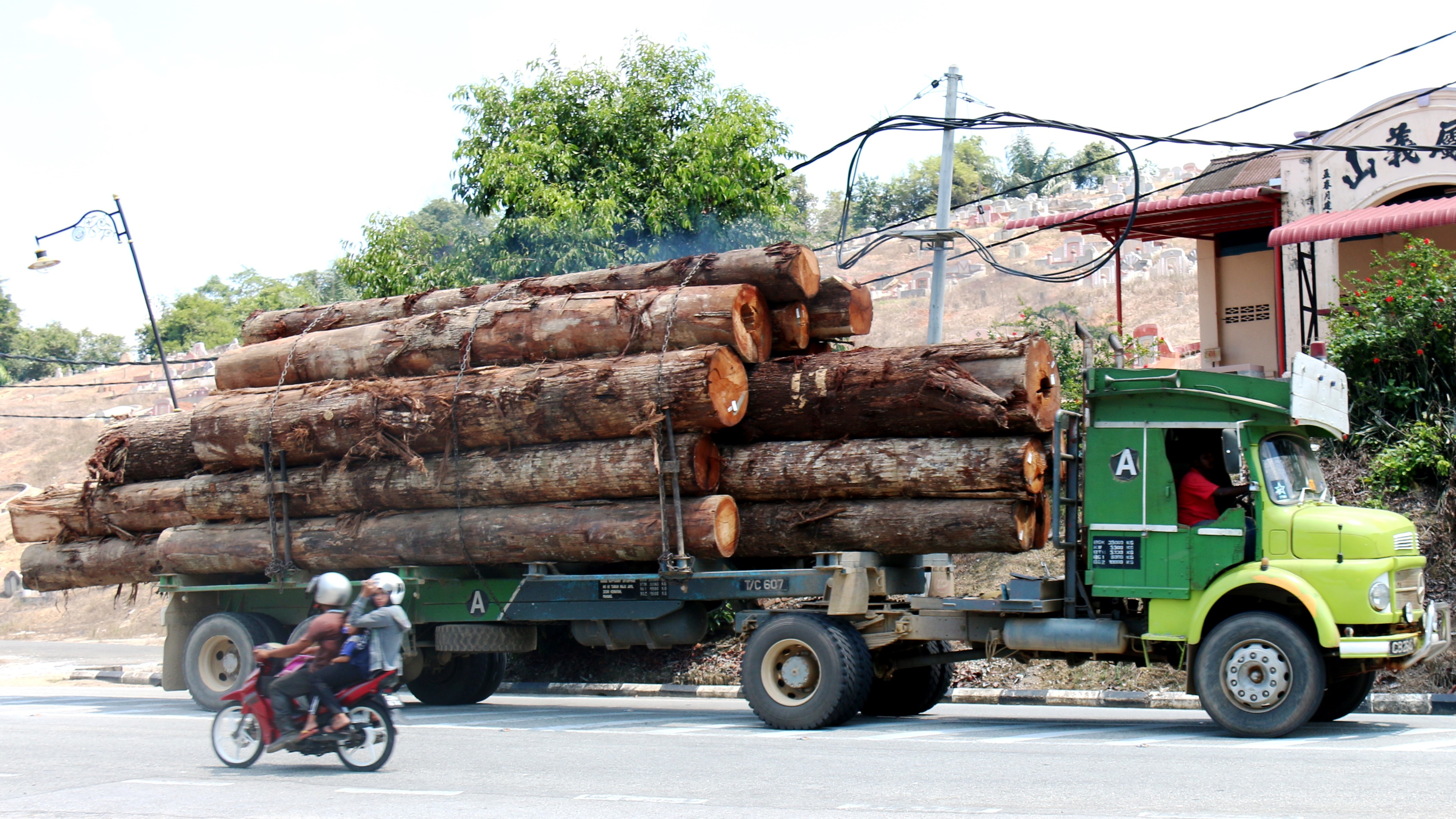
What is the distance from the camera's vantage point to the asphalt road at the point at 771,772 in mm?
6953

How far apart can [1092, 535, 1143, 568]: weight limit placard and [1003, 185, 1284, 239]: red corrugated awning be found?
351 inches

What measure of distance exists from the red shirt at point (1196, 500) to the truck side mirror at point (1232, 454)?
301 millimetres

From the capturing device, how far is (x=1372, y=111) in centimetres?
1922

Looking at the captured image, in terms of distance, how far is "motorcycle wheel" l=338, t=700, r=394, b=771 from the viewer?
8695 mm

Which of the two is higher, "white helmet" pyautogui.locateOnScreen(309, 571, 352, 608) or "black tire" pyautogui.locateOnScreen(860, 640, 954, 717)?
"white helmet" pyautogui.locateOnScreen(309, 571, 352, 608)

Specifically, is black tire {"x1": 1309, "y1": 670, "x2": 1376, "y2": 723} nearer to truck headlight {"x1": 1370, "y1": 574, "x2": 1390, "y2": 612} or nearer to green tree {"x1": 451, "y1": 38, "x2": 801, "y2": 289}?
truck headlight {"x1": 1370, "y1": 574, "x2": 1390, "y2": 612}

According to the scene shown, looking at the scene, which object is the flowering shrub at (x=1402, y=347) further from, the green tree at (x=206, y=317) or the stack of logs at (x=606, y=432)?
the green tree at (x=206, y=317)

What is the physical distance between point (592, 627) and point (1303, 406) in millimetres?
6218

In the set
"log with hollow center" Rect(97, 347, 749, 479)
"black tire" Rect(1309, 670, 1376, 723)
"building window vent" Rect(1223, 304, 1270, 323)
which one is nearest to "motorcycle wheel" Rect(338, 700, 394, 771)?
"log with hollow center" Rect(97, 347, 749, 479)

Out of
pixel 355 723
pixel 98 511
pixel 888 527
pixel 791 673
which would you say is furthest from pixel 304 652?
pixel 98 511

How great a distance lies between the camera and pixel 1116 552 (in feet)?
33.9

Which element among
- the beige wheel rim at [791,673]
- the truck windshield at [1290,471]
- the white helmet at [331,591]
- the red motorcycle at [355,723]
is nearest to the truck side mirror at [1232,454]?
the truck windshield at [1290,471]

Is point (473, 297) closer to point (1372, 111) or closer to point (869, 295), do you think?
point (869, 295)

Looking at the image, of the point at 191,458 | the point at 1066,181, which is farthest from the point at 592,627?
the point at 1066,181
